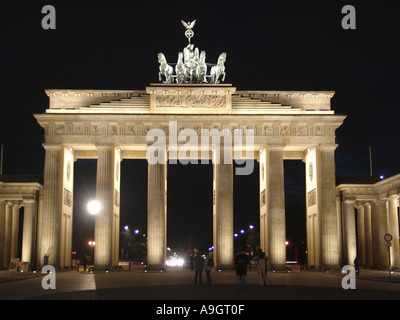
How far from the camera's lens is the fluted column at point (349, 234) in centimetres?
5669

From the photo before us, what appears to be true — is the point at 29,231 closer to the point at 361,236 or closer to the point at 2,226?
the point at 2,226

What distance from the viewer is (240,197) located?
117438mm

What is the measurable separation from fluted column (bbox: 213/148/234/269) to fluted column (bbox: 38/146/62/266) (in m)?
15.2

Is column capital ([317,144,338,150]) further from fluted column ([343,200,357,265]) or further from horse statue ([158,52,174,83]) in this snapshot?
horse statue ([158,52,174,83])

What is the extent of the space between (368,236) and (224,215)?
17.4m

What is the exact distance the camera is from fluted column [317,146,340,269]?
179ft

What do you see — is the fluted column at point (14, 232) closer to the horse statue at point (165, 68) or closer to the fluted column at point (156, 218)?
the fluted column at point (156, 218)

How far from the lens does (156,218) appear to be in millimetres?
55594

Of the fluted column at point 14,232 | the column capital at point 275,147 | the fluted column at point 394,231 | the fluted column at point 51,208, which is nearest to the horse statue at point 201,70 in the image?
the column capital at point 275,147

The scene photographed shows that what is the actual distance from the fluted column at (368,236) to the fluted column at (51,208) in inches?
1263
